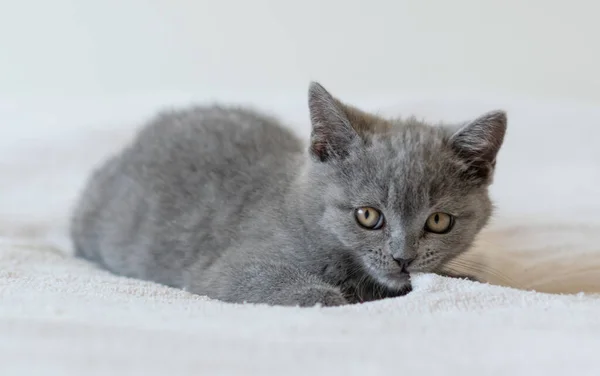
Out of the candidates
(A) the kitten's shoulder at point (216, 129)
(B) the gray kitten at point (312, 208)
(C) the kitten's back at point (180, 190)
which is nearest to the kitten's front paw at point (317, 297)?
(B) the gray kitten at point (312, 208)

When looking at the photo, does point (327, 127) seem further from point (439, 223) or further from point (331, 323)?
point (331, 323)

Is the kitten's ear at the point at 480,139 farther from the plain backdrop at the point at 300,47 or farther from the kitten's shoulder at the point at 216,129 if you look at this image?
the plain backdrop at the point at 300,47

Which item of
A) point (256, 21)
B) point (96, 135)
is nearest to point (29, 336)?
point (96, 135)

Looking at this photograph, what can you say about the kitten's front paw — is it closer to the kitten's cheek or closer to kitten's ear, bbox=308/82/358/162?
the kitten's cheek

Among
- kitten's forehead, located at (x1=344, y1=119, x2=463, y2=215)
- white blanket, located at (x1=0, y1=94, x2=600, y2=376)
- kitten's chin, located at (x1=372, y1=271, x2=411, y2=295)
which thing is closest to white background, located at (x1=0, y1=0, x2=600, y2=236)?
white blanket, located at (x1=0, y1=94, x2=600, y2=376)

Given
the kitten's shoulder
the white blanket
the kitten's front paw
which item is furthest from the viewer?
the kitten's shoulder

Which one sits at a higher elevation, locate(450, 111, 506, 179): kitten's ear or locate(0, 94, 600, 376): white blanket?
locate(450, 111, 506, 179): kitten's ear

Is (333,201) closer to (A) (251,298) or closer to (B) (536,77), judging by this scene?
(A) (251,298)

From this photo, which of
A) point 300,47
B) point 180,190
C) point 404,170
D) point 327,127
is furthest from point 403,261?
point 300,47
